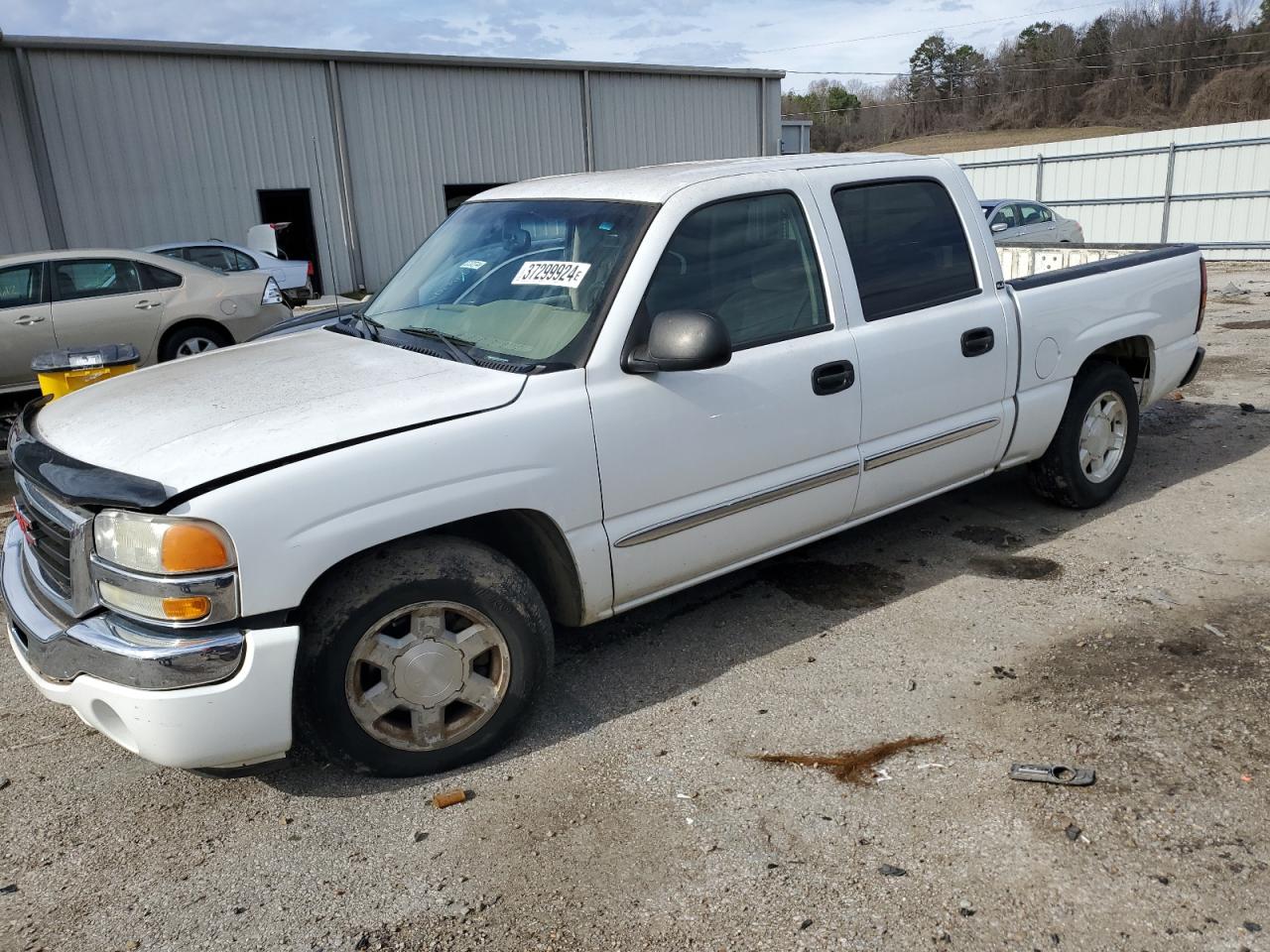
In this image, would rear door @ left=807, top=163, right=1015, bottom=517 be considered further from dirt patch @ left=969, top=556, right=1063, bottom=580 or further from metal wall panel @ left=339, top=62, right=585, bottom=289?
metal wall panel @ left=339, top=62, right=585, bottom=289

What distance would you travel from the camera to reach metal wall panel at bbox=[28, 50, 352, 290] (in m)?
17.6

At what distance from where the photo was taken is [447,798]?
10.1 feet

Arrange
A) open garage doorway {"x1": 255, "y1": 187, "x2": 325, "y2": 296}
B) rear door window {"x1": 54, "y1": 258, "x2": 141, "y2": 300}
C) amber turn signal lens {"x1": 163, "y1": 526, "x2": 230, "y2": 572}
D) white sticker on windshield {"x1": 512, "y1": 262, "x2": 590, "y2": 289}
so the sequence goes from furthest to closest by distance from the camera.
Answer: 1. open garage doorway {"x1": 255, "y1": 187, "x2": 325, "y2": 296}
2. rear door window {"x1": 54, "y1": 258, "x2": 141, "y2": 300}
3. white sticker on windshield {"x1": 512, "y1": 262, "x2": 590, "y2": 289}
4. amber turn signal lens {"x1": 163, "y1": 526, "x2": 230, "y2": 572}

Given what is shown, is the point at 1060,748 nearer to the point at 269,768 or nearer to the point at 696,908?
the point at 696,908

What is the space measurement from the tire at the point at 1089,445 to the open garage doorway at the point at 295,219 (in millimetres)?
17275

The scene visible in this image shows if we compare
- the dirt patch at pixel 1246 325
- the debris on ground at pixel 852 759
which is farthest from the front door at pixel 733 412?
the dirt patch at pixel 1246 325

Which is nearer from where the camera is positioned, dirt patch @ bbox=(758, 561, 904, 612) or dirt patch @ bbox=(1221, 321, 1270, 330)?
dirt patch @ bbox=(758, 561, 904, 612)

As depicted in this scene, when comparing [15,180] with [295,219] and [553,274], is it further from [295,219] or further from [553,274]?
[553,274]

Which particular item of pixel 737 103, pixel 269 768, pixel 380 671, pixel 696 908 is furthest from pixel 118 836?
pixel 737 103

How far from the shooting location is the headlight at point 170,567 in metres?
2.67

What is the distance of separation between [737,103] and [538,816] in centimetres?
2437

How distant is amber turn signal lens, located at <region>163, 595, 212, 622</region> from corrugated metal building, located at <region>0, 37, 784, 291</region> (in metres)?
18.0

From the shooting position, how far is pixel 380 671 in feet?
10.1

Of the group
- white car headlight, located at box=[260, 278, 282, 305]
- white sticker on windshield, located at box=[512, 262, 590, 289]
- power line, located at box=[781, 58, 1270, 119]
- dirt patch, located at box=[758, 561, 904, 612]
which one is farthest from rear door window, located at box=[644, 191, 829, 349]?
power line, located at box=[781, 58, 1270, 119]
